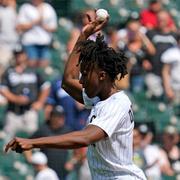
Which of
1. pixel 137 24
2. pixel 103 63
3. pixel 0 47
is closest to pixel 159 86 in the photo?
pixel 137 24

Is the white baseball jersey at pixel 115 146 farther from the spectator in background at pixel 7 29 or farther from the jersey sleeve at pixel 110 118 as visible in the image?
the spectator in background at pixel 7 29

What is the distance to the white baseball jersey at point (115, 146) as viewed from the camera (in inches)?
211

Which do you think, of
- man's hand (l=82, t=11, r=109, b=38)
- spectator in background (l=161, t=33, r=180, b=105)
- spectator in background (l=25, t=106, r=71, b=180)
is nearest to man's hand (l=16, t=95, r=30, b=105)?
spectator in background (l=25, t=106, r=71, b=180)

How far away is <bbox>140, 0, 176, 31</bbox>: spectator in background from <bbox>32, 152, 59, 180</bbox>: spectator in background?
3.17 meters

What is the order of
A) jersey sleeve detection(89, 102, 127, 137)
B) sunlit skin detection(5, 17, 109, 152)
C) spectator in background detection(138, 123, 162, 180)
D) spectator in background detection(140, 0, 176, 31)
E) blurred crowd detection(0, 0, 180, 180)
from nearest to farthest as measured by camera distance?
sunlit skin detection(5, 17, 109, 152), jersey sleeve detection(89, 102, 127, 137), blurred crowd detection(0, 0, 180, 180), spectator in background detection(138, 123, 162, 180), spectator in background detection(140, 0, 176, 31)

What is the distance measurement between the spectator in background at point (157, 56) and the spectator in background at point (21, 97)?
1.88 metres

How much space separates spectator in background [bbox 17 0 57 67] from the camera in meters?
11.8

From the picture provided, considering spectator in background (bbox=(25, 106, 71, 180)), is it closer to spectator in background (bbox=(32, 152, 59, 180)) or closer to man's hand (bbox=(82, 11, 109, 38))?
spectator in background (bbox=(32, 152, 59, 180))

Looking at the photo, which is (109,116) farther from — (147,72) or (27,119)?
(147,72)

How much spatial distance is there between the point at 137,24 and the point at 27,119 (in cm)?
251

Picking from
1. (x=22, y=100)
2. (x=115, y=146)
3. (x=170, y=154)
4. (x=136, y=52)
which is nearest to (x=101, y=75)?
(x=115, y=146)

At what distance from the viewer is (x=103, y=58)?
5445mm

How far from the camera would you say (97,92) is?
5.41 meters

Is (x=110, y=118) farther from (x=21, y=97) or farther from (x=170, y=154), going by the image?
(x=170, y=154)
